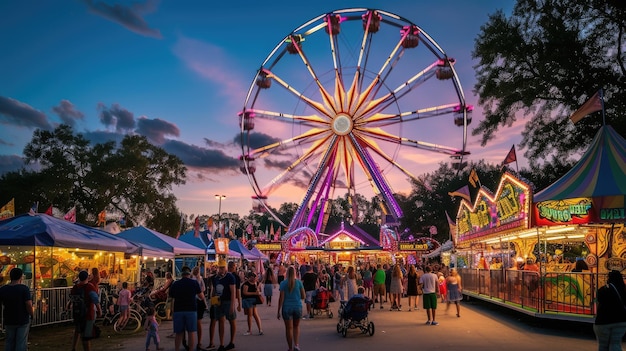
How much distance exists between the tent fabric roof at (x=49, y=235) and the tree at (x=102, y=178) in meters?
31.0

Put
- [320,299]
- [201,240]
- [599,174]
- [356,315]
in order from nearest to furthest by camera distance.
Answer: [356,315] → [599,174] → [320,299] → [201,240]

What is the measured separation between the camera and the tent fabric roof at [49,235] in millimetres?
13297

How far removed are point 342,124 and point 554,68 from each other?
17230mm

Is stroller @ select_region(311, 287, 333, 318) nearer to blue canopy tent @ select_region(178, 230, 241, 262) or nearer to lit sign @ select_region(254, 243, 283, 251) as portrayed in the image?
blue canopy tent @ select_region(178, 230, 241, 262)

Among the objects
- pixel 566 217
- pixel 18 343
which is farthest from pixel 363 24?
pixel 18 343

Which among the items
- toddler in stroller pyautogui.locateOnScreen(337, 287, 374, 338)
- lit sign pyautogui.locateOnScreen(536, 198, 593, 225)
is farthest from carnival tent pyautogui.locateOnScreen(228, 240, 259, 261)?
lit sign pyautogui.locateOnScreen(536, 198, 593, 225)

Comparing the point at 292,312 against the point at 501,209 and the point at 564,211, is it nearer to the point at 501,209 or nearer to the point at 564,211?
the point at 564,211

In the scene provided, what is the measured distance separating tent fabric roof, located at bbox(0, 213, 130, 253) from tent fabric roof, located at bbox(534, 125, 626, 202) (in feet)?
38.7

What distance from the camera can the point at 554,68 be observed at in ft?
79.9

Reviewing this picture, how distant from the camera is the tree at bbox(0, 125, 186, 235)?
45.2m

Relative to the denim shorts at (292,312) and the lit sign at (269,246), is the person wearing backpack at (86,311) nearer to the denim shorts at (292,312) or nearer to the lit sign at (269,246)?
the denim shorts at (292,312)

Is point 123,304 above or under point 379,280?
under

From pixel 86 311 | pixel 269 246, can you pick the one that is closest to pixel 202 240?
pixel 269 246

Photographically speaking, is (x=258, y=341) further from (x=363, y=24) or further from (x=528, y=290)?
(x=363, y=24)
